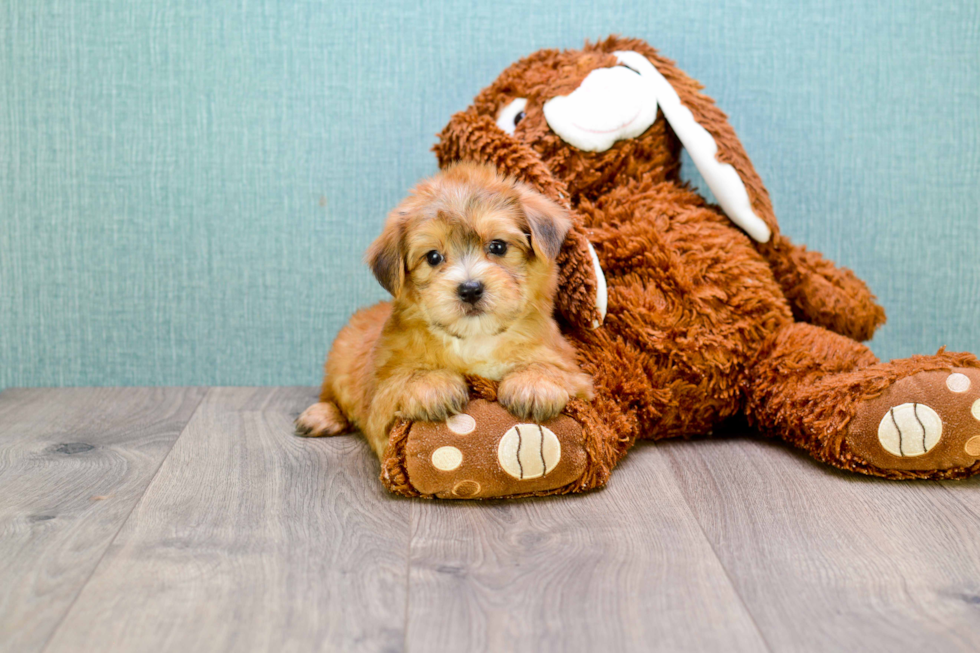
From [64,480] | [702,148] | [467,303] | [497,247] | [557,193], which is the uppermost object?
[702,148]

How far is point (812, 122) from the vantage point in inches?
113

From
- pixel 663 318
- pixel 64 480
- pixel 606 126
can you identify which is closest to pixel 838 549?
pixel 663 318

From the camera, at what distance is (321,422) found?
99.2 inches

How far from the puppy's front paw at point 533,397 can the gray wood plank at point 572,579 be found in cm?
21

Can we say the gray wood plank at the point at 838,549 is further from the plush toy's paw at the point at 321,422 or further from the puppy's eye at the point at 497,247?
the plush toy's paw at the point at 321,422

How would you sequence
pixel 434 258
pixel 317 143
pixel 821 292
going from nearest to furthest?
pixel 434 258 → pixel 821 292 → pixel 317 143

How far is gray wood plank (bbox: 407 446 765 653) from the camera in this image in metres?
1.41

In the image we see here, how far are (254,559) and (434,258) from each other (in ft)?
2.48

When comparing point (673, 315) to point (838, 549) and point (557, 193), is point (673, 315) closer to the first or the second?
point (557, 193)

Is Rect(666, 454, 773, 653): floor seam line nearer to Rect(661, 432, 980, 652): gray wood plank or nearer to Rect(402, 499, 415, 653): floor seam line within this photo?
Rect(661, 432, 980, 652): gray wood plank

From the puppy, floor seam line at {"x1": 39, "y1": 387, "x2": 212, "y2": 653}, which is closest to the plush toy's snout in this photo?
the puppy

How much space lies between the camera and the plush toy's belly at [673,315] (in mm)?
2293

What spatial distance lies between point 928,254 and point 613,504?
1684 millimetres

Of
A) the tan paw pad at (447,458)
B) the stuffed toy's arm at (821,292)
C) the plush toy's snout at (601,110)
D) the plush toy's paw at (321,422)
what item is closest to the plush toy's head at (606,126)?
the plush toy's snout at (601,110)
